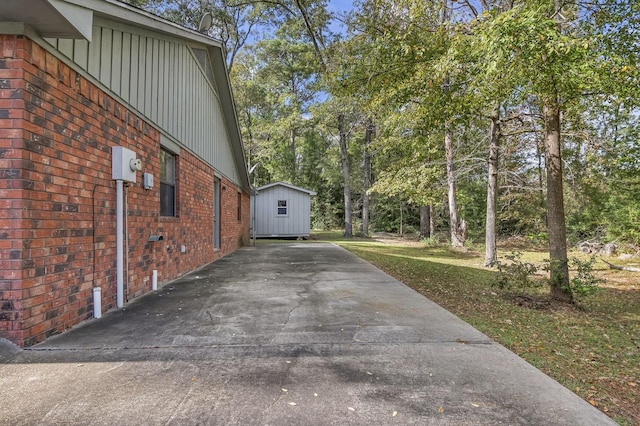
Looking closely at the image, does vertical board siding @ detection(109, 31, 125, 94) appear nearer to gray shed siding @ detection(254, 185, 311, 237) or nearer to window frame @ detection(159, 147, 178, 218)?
window frame @ detection(159, 147, 178, 218)

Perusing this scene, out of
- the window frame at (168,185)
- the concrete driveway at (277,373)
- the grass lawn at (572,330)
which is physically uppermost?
the window frame at (168,185)

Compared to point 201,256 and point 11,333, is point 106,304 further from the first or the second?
point 201,256

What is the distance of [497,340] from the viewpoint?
368 cm

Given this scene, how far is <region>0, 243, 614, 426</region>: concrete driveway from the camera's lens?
7.09 feet

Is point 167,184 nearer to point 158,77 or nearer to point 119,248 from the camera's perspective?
point 158,77

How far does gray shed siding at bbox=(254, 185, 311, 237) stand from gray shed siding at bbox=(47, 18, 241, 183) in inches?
443

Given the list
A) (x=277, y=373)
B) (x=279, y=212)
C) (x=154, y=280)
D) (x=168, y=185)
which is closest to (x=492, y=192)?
(x=168, y=185)

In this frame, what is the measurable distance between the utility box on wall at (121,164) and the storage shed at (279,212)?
1683cm

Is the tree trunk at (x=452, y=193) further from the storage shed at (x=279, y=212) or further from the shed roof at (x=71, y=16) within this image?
the shed roof at (x=71, y=16)

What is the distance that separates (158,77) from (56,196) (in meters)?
3.31

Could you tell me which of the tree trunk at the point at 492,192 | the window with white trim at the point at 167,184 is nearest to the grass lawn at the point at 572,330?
the tree trunk at the point at 492,192

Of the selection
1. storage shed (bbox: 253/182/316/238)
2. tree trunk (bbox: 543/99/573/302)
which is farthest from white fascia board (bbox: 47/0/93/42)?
storage shed (bbox: 253/182/316/238)

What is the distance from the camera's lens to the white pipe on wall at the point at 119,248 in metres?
4.36

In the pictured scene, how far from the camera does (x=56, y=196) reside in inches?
132
